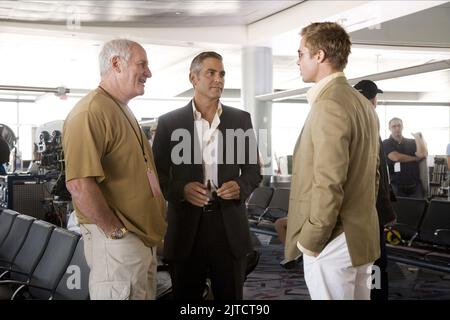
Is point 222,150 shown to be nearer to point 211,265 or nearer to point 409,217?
point 211,265

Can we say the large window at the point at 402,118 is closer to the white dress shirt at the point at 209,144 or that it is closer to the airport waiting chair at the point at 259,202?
the airport waiting chair at the point at 259,202

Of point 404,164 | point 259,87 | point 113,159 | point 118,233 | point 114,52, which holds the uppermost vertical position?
point 259,87

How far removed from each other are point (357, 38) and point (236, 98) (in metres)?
11.0

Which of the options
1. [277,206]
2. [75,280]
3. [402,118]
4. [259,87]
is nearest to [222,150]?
[75,280]

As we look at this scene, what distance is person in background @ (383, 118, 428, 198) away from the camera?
628 centimetres

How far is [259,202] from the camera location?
684 centimetres

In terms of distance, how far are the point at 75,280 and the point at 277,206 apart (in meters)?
3.91

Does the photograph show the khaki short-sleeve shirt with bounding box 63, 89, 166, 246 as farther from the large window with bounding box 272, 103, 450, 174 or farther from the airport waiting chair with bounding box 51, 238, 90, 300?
the large window with bounding box 272, 103, 450, 174

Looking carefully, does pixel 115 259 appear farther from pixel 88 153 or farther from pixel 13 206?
pixel 13 206

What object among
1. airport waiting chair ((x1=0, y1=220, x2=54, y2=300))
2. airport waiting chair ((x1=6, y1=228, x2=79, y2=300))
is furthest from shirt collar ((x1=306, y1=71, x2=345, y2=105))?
airport waiting chair ((x1=0, y1=220, x2=54, y2=300))

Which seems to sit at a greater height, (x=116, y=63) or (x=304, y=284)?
(x=116, y=63)

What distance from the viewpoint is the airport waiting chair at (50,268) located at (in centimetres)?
295

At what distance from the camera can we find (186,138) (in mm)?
2314

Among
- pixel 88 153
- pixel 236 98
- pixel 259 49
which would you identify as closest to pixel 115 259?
pixel 88 153
